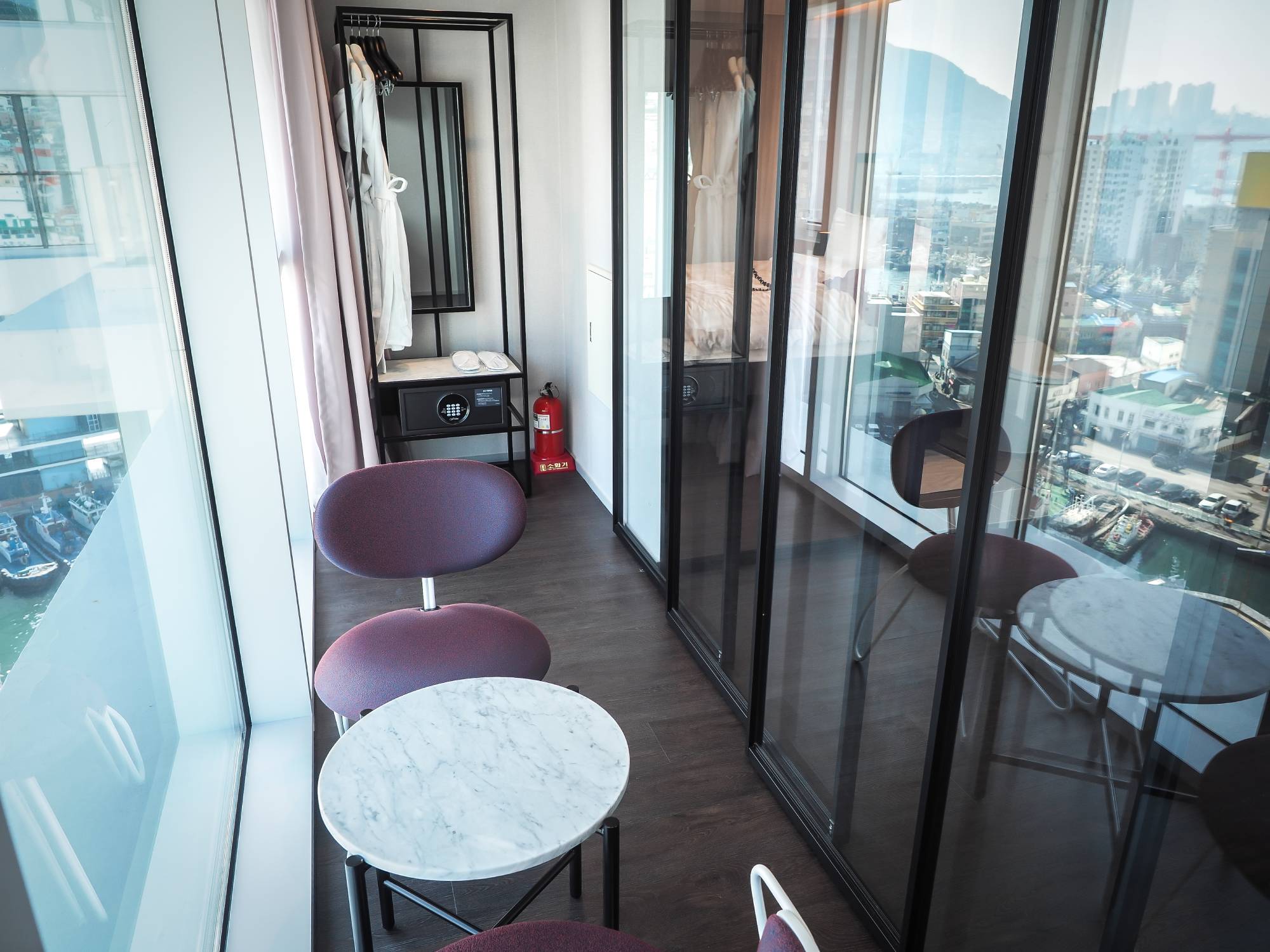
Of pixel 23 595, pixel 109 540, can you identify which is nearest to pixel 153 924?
pixel 109 540

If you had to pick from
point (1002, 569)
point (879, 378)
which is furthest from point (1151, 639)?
point (879, 378)

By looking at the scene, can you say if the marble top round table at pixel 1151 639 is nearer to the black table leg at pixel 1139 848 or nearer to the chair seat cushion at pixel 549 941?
the black table leg at pixel 1139 848

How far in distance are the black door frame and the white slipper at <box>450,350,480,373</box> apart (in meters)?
0.99

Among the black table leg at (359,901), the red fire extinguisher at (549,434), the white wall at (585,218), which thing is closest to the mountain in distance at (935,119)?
the black table leg at (359,901)

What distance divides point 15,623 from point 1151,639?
4.29 ft

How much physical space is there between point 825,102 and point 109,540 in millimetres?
1589

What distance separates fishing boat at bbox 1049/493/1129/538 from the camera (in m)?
1.20

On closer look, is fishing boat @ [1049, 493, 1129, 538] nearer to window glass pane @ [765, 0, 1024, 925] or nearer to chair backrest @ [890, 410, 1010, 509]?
chair backrest @ [890, 410, 1010, 509]

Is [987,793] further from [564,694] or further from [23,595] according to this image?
[23,595]

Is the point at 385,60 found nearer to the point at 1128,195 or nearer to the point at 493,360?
the point at 493,360

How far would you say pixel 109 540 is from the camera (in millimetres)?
1317

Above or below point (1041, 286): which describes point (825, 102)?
above

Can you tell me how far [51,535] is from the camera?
1.03 metres

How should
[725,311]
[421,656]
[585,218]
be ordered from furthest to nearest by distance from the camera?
[585,218], [725,311], [421,656]
